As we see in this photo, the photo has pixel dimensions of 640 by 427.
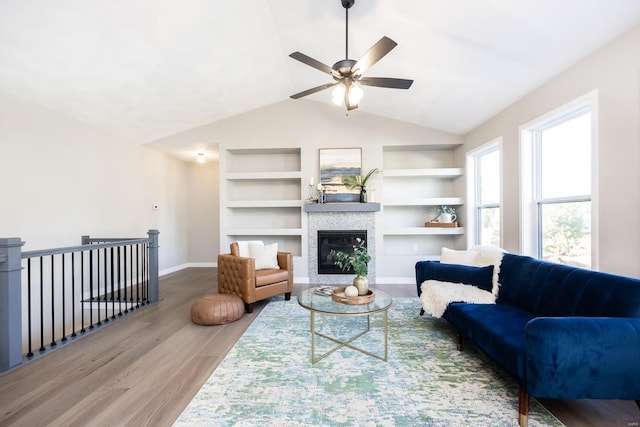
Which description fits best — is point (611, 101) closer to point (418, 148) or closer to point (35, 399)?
point (418, 148)

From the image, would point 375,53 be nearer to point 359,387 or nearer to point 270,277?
point 359,387

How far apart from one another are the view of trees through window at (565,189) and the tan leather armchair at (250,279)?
321 centimetres

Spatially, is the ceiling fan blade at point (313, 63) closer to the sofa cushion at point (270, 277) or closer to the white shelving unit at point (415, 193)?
the sofa cushion at point (270, 277)

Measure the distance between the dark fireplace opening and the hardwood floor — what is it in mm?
2068

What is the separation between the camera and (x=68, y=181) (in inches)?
146

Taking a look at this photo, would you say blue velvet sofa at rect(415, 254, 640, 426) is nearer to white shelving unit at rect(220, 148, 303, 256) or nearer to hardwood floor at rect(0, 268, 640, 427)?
hardwood floor at rect(0, 268, 640, 427)

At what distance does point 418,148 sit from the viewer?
16.9ft

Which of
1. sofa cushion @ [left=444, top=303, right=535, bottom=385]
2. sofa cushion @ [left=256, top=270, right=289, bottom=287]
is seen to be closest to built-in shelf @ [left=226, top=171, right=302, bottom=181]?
sofa cushion @ [left=256, top=270, right=289, bottom=287]

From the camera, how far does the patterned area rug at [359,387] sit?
159cm

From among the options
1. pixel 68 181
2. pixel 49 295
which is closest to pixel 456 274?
pixel 49 295

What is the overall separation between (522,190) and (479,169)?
146 centimetres

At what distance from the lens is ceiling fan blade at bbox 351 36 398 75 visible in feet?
6.29

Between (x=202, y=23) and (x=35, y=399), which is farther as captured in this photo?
(x=202, y=23)

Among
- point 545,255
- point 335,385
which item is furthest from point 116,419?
point 545,255
